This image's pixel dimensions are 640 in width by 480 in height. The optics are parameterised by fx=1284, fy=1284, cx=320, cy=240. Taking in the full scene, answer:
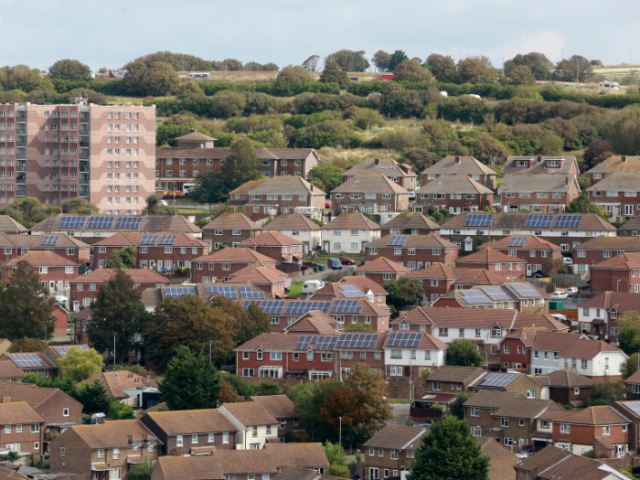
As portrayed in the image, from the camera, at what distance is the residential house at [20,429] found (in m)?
54.7

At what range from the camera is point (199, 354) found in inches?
2368

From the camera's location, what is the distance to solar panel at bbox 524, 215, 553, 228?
85125 millimetres

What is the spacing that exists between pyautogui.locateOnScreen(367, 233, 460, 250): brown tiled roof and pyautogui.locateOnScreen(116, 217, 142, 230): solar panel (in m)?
18.1

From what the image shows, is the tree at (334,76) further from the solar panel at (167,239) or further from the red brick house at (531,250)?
the red brick house at (531,250)

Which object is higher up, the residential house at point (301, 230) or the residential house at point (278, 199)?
the residential house at point (278, 199)

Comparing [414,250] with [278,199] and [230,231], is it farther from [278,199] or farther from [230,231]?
[278,199]

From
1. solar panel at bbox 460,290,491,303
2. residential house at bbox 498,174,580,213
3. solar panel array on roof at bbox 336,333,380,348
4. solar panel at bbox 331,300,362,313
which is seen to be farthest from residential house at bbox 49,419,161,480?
residential house at bbox 498,174,580,213

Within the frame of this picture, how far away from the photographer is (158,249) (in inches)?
3327

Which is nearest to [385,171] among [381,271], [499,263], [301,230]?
[301,230]

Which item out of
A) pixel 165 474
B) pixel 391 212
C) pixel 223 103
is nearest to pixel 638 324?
pixel 165 474

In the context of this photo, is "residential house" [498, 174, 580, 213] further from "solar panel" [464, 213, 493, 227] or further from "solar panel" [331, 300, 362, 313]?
"solar panel" [331, 300, 362, 313]

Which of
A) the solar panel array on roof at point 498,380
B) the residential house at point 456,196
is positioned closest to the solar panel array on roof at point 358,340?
the solar panel array on roof at point 498,380

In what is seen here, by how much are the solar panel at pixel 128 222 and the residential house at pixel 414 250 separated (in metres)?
17.7

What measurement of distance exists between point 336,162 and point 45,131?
81.3 feet
